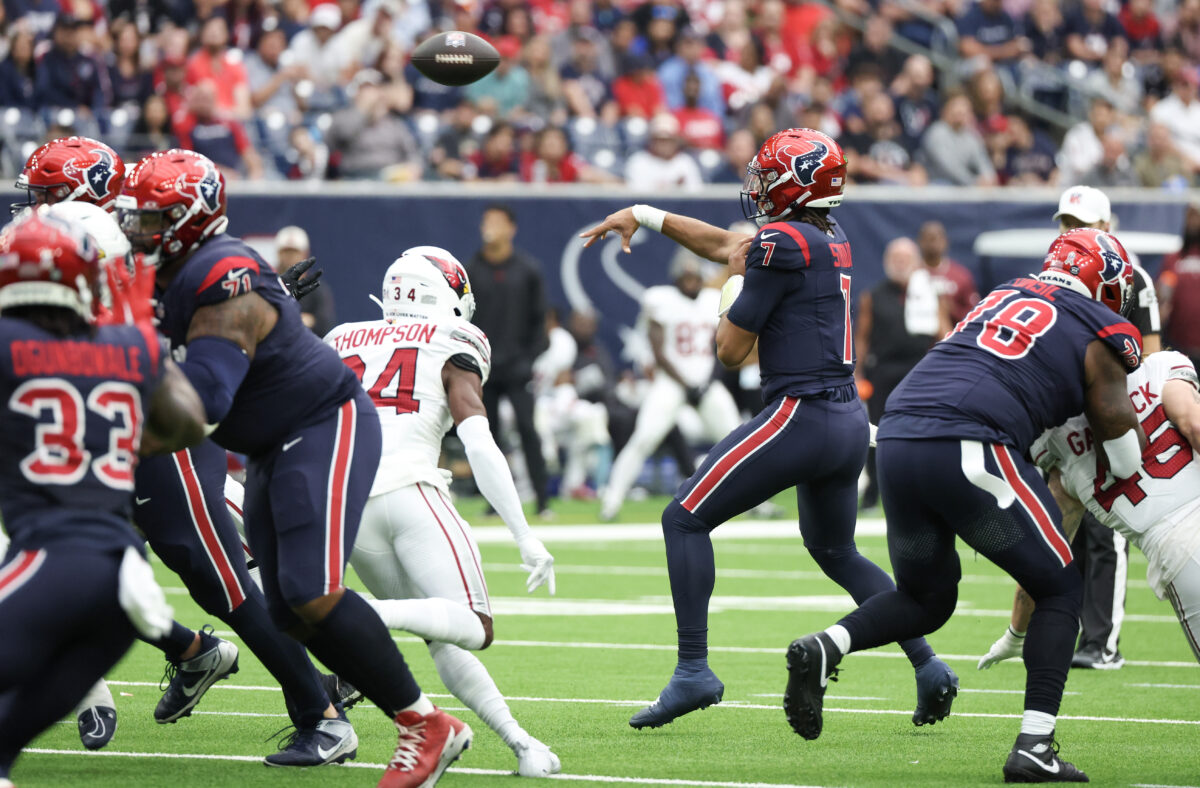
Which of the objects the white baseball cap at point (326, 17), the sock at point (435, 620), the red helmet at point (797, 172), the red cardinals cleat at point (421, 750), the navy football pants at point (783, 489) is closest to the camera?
the red cardinals cleat at point (421, 750)

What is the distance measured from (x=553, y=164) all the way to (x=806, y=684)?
36.7 ft

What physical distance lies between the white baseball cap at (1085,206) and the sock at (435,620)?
3540mm

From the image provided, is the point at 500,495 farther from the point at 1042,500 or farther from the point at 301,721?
the point at 1042,500

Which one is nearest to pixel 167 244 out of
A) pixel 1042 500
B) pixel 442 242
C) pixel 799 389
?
pixel 799 389

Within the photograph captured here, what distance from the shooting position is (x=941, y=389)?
203 inches

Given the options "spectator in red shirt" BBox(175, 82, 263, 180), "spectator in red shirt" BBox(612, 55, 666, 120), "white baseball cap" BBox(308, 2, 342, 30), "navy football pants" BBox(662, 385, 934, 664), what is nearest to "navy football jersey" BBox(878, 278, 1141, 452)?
"navy football pants" BBox(662, 385, 934, 664)

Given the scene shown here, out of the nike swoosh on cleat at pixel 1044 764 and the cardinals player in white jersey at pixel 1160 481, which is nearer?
the nike swoosh on cleat at pixel 1044 764

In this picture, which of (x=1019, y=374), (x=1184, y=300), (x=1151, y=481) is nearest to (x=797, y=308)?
(x=1019, y=374)

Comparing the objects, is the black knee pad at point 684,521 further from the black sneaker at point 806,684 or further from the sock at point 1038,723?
the sock at point 1038,723

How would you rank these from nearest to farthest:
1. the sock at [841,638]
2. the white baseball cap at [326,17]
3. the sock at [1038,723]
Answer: the sock at [1038,723], the sock at [841,638], the white baseball cap at [326,17]

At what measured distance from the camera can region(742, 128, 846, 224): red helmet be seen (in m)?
5.89

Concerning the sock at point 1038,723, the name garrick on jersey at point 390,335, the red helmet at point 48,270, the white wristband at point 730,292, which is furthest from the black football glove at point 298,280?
the sock at point 1038,723

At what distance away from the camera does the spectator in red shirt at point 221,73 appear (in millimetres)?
15953

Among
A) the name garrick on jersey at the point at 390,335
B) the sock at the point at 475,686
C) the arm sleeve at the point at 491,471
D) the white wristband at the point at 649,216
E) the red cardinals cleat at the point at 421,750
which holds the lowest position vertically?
the sock at the point at 475,686
